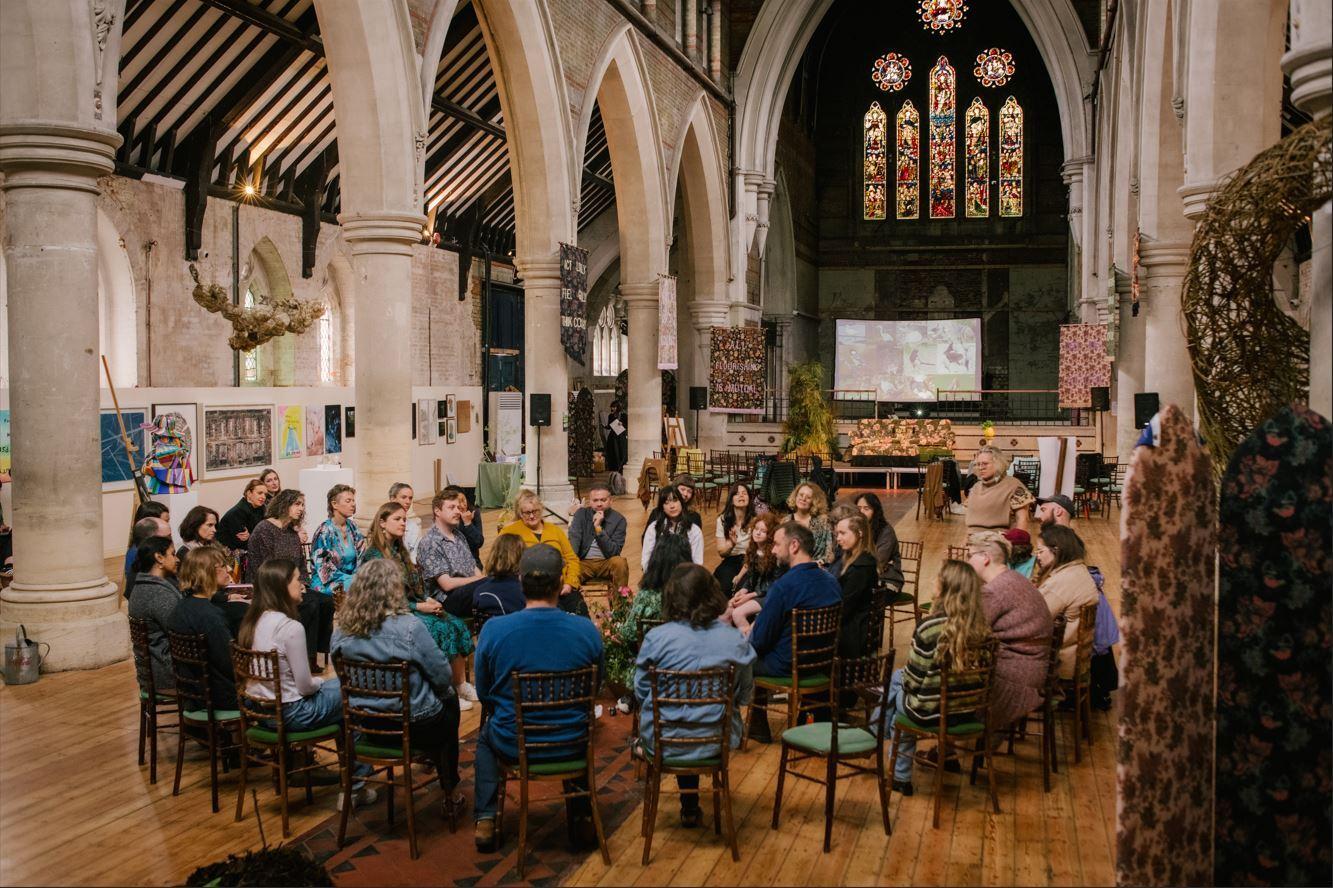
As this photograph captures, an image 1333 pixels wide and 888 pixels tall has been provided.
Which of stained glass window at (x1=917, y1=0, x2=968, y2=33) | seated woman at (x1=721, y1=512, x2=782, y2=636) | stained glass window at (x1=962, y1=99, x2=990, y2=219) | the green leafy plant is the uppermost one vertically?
stained glass window at (x1=917, y1=0, x2=968, y2=33)

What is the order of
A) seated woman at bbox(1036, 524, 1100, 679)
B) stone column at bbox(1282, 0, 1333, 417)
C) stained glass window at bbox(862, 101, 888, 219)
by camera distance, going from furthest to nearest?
stained glass window at bbox(862, 101, 888, 219), seated woman at bbox(1036, 524, 1100, 679), stone column at bbox(1282, 0, 1333, 417)

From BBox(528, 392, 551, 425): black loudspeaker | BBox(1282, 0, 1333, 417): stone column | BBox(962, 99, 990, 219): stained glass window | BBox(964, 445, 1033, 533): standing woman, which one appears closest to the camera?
BBox(1282, 0, 1333, 417): stone column

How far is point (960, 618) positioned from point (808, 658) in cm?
93

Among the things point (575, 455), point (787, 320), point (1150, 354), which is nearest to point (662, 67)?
point (575, 455)

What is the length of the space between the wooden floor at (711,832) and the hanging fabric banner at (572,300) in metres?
8.70

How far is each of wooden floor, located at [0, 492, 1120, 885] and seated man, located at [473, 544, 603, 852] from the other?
1.31 ft

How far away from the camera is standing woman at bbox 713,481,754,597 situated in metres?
6.65

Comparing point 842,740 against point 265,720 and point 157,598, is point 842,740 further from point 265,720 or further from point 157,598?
point 157,598

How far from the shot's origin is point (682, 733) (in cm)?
423

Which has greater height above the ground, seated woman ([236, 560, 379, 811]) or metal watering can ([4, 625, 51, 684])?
seated woman ([236, 560, 379, 811])

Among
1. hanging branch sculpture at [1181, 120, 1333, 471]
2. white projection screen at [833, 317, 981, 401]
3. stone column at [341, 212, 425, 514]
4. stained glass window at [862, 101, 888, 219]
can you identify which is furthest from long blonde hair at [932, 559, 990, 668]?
stained glass window at [862, 101, 888, 219]

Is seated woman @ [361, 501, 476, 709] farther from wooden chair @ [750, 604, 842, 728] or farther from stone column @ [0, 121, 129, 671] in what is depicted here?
stone column @ [0, 121, 129, 671]

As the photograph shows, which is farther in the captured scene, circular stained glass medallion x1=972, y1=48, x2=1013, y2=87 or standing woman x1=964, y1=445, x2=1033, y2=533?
circular stained glass medallion x1=972, y1=48, x2=1013, y2=87

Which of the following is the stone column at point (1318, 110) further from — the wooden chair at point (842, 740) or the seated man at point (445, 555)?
the seated man at point (445, 555)
